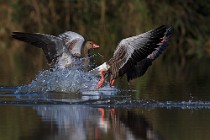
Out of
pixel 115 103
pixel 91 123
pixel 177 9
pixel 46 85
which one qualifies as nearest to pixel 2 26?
pixel 177 9

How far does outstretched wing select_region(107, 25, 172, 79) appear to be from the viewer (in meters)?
13.5

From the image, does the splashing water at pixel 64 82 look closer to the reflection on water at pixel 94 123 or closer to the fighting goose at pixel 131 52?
the fighting goose at pixel 131 52

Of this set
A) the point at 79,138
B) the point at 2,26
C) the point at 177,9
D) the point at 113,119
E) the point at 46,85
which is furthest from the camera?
the point at 2,26

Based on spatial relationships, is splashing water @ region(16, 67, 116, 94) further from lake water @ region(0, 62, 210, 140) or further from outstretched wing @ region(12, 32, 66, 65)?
outstretched wing @ region(12, 32, 66, 65)

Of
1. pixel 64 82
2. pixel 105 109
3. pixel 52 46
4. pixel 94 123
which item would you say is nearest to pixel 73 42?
pixel 52 46

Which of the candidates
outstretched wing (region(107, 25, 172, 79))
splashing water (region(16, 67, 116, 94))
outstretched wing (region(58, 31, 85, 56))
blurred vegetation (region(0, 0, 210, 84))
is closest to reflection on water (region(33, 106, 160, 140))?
outstretched wing (region(107, 25, 172, 79))

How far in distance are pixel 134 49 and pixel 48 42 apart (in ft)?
6.75

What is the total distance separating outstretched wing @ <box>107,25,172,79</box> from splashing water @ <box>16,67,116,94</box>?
520mm

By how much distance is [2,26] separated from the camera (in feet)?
93.5

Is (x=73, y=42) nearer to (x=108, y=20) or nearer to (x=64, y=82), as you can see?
(x=64, y=82)

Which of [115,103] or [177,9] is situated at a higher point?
[177,9]

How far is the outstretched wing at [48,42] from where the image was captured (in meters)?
15.0

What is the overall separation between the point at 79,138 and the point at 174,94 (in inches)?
179

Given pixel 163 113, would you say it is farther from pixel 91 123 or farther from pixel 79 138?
pixel 79 138
